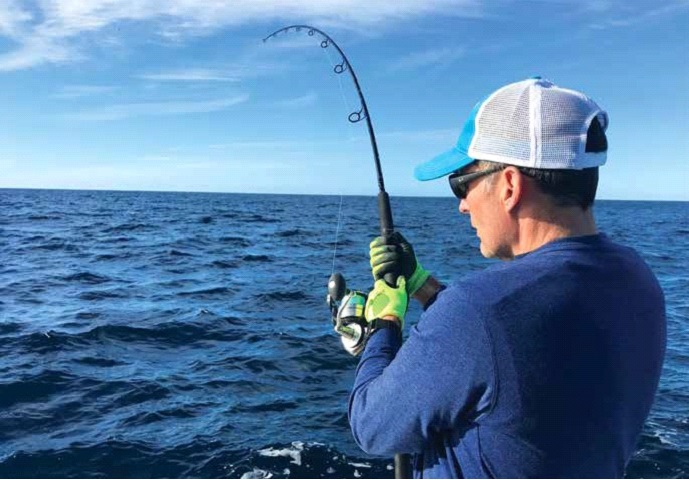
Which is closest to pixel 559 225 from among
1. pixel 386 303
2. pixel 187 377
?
pixel 386 303

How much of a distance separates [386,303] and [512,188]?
0.77 m

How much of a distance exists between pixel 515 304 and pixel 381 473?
455cm

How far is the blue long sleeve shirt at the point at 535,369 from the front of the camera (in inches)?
58.7

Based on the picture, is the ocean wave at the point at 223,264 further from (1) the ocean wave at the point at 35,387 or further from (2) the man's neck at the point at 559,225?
(2) the man's neck at the point at 559,225

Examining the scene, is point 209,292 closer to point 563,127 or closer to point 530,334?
point 563,127

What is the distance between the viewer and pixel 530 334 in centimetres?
148

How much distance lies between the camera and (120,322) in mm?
10211

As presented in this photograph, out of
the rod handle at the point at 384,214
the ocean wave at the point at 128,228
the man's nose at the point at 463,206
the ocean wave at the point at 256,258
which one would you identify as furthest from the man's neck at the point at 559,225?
the ocean wave at the point at 128,228

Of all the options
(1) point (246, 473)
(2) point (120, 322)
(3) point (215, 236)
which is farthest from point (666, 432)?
(3) point (215, 236)

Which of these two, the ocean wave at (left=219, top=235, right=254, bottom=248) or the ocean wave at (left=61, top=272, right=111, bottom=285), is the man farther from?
the ocean wave at (left=219, top=235, right=254, bottom=248)

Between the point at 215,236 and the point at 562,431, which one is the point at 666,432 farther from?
the point at 215,236

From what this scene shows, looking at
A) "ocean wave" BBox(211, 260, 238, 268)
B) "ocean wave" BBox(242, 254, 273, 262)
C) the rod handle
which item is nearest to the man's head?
the rod handle

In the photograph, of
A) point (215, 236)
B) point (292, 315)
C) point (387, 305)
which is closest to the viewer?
point (387, 305)

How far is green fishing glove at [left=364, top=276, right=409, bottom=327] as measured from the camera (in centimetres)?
226
